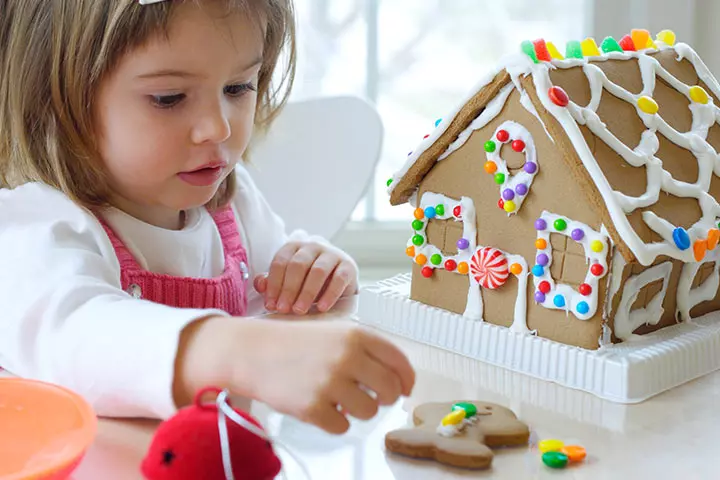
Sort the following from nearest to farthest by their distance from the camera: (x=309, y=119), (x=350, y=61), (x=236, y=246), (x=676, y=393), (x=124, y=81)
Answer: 1. (x=676, y=393)
2. (x=124, y=81)
3. (x=236, y=246)
4. (x=309, y=119)
5. (x=350, y=61)

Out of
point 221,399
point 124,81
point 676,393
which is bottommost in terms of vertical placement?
point 676,393

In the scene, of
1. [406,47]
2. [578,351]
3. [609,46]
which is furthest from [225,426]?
[406,47]

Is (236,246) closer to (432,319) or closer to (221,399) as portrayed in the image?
(432,319)

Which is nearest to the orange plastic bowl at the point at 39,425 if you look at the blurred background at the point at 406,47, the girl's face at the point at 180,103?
the girl's face at the point at 180,103

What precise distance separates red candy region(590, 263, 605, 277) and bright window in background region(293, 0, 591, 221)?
1316 millimetres

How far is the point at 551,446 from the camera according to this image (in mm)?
719

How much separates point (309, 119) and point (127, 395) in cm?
97

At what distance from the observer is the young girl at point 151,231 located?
2.19 feet

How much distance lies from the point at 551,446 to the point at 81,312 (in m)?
0.38

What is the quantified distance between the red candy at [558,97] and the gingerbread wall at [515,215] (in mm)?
34

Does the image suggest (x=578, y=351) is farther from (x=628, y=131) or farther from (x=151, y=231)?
(x=151, y=231)

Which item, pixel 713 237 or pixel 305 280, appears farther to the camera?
pixel 305 280

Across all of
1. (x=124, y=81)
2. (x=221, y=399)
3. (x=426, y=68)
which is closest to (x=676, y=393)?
(x=221, y=399)

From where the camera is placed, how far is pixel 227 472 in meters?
0.59
